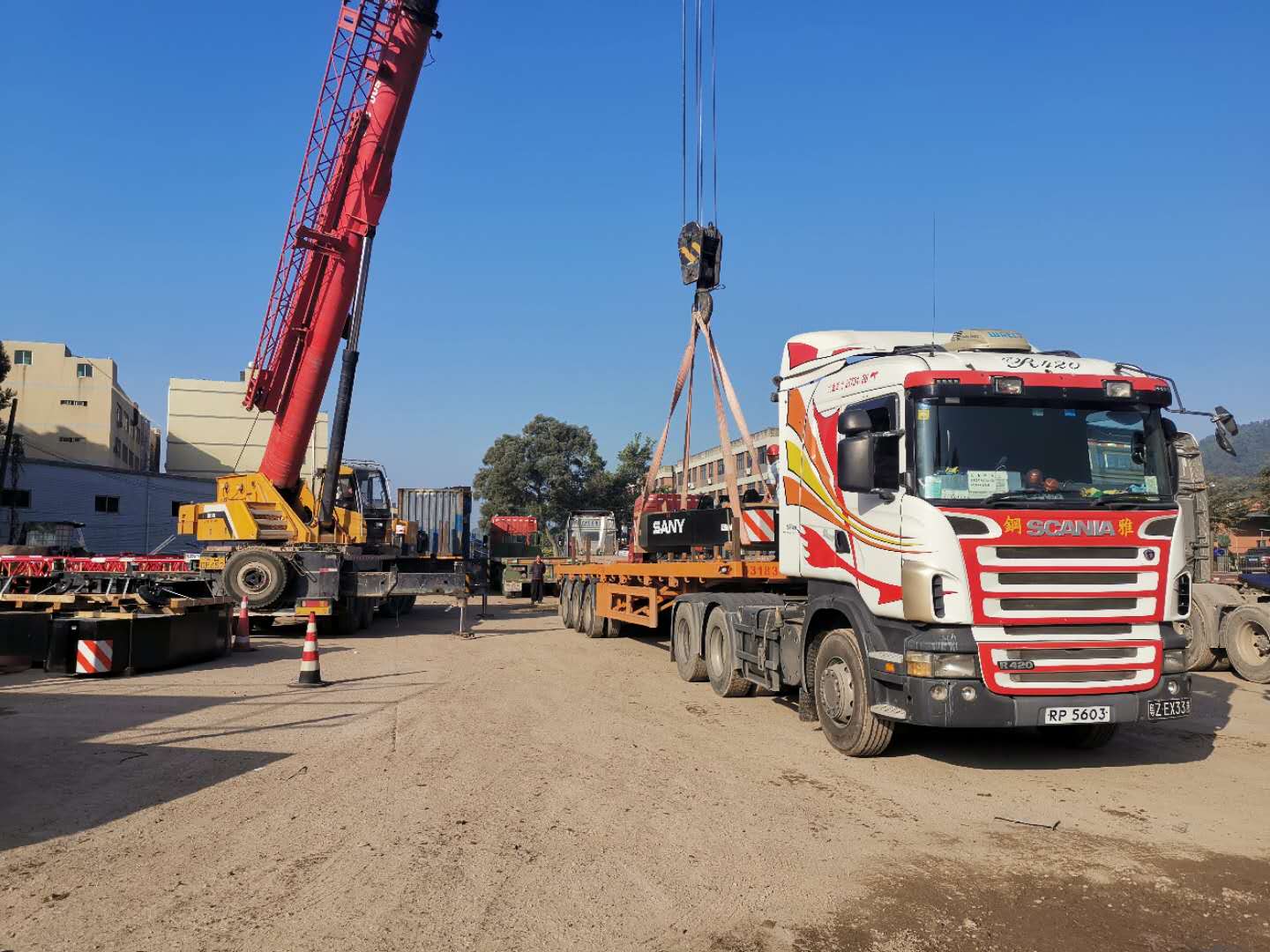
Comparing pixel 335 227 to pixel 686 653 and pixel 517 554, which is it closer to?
pixel 686 653

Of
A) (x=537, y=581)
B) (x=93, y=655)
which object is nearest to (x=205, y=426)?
(x=537, y=581)

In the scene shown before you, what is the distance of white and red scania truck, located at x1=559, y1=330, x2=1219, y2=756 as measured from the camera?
251 inches

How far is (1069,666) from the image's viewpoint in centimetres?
642

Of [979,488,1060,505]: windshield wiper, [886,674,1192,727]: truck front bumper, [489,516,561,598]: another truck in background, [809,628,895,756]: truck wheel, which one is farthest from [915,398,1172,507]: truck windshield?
[489,516,561,598]: another truck in background

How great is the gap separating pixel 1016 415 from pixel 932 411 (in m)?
0.65

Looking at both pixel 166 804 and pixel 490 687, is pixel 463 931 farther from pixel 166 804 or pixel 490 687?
pixel 490 687

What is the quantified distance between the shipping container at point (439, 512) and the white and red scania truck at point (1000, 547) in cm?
2145

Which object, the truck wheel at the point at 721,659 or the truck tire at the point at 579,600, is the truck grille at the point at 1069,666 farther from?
the truck tire at the point at 579,600

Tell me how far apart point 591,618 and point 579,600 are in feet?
3.83

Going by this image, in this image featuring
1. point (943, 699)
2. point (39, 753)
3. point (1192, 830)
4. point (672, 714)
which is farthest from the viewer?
point (672, 714)

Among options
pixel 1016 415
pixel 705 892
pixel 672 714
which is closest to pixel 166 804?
pixel 705 892

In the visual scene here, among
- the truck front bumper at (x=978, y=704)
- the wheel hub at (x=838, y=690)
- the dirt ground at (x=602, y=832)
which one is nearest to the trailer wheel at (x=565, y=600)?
the dirt ground at (x=602, y=832)

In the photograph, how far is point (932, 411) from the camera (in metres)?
6.68

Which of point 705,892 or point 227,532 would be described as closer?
point 705,892
